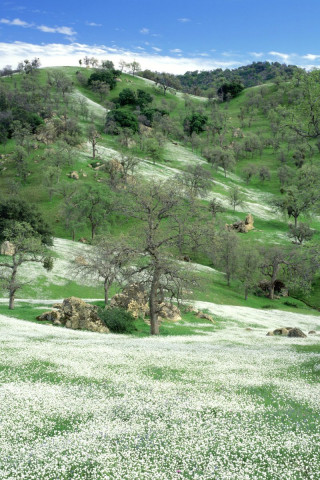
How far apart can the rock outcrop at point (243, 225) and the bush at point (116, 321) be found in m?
73.2

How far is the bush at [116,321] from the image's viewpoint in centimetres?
3769

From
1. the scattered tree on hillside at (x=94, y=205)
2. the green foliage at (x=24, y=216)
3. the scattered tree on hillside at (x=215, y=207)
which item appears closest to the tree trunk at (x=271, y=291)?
the scattered tree on hillside at (x=215, y=207)

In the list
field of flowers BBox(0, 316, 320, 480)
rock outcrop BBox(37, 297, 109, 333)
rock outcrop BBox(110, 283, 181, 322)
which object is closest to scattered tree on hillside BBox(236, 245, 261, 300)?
rock outcrop BBox(110, 283, 181, 322)

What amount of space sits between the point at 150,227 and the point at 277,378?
19.5 metres

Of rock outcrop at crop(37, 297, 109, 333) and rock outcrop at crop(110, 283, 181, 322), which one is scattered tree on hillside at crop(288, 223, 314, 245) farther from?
rock outcrop at crop(37, 297, 109, 333)

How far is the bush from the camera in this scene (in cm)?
3769

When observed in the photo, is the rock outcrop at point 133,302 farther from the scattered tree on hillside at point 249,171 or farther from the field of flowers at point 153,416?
the scattered tree on hillside at point 249,171

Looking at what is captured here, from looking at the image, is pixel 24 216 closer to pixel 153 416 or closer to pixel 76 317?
pixel 76 317

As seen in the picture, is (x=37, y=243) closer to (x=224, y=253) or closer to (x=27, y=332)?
(x=27, y=332)

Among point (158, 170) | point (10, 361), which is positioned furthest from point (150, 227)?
point (158, 170)

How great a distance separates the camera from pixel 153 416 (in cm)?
1338

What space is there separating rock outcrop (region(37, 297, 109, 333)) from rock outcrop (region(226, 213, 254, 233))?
245 ft

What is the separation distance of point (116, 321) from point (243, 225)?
79977mm

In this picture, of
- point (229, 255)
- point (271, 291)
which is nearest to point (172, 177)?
point (229, 255)
